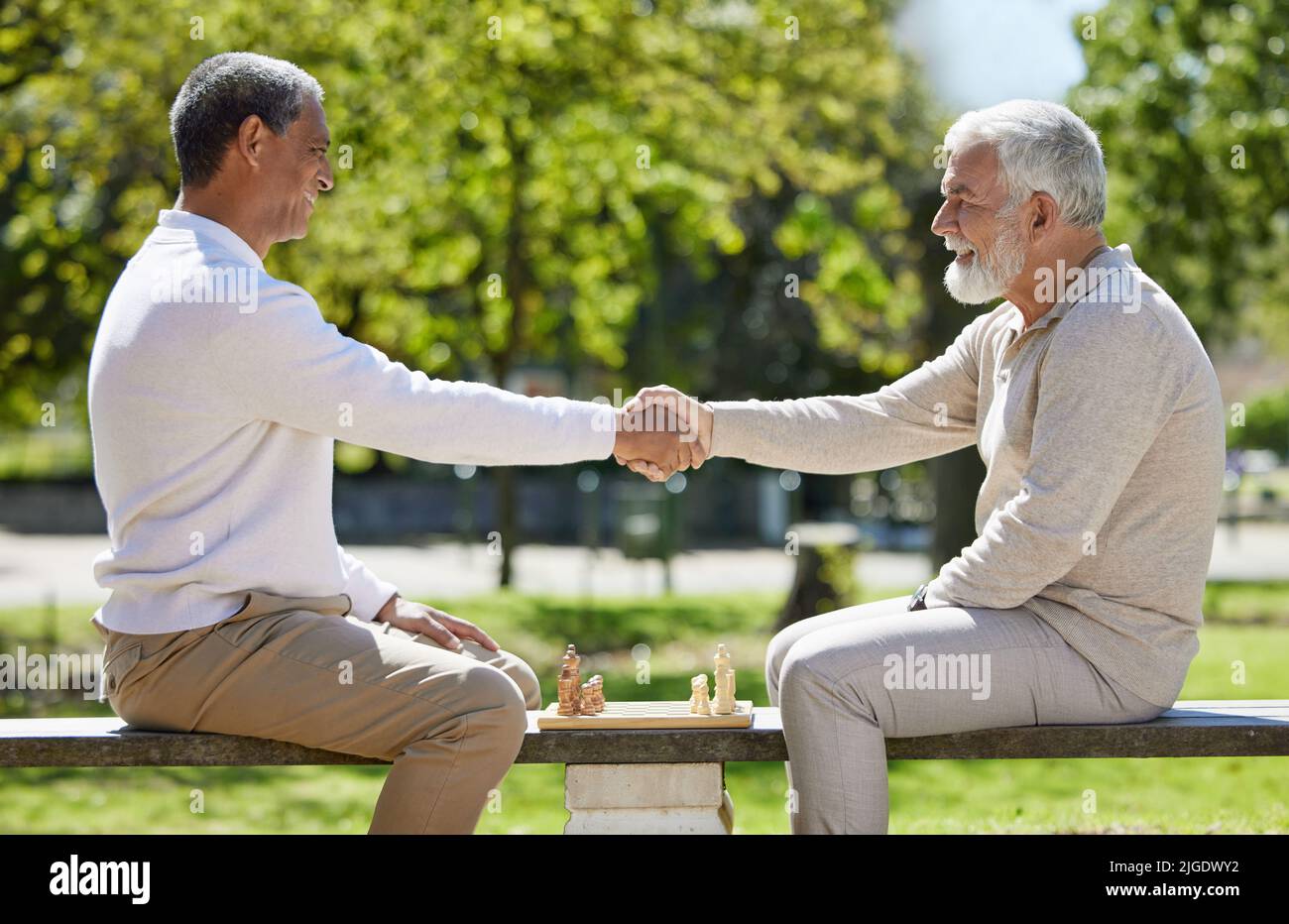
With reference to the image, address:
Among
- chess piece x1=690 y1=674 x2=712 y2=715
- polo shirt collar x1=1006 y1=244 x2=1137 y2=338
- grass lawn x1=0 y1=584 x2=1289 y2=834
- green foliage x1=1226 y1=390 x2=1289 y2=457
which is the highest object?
green foliage x1=1226 y1=390 x2=1289 y2=457

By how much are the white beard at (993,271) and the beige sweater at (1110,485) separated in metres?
0.15

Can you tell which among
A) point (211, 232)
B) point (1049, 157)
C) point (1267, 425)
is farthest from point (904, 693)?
point (1267, 425)

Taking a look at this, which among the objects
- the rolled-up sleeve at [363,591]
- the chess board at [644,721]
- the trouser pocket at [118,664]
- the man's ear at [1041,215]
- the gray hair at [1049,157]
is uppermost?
the gray hair at [1049,157]

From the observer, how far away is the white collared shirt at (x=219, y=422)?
3.18 metres

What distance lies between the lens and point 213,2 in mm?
10695

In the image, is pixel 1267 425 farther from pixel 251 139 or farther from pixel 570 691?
pixel 251 139

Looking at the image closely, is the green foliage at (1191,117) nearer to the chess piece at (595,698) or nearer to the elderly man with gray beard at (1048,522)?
the elderly man with gray beard at (1048,522)

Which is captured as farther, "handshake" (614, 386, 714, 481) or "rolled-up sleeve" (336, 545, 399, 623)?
"handshake" (614, 386, 714, 481)

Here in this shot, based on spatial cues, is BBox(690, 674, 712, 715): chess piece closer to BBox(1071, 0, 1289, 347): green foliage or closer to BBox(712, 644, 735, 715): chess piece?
BBox(712, 644, 735, 715): chess piece

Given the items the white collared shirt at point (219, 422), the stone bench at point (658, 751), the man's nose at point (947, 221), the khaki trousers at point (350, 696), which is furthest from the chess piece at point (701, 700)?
the man's nose at point (947, 221)

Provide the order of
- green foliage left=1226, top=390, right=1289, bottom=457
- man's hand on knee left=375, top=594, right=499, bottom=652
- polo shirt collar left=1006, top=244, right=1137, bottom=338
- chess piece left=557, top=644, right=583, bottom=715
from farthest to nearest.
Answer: green foliage left=1226, top=390, right=1289, bottom=457 → man's hand on knee left=375, top=594, right=499, bottom=652 → chess piece left=557, top=644, right=583, bottom=715 → polo shirt collar left=1006, top=244, right=1137, bottom=338

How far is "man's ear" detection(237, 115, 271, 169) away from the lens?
10.9 feet

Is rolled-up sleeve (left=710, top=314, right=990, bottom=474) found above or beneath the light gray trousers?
above

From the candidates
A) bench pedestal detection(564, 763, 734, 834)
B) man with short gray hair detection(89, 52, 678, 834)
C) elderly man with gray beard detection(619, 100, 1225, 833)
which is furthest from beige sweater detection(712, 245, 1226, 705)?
man with short gray hair detection(89, 52, 678, 834)
